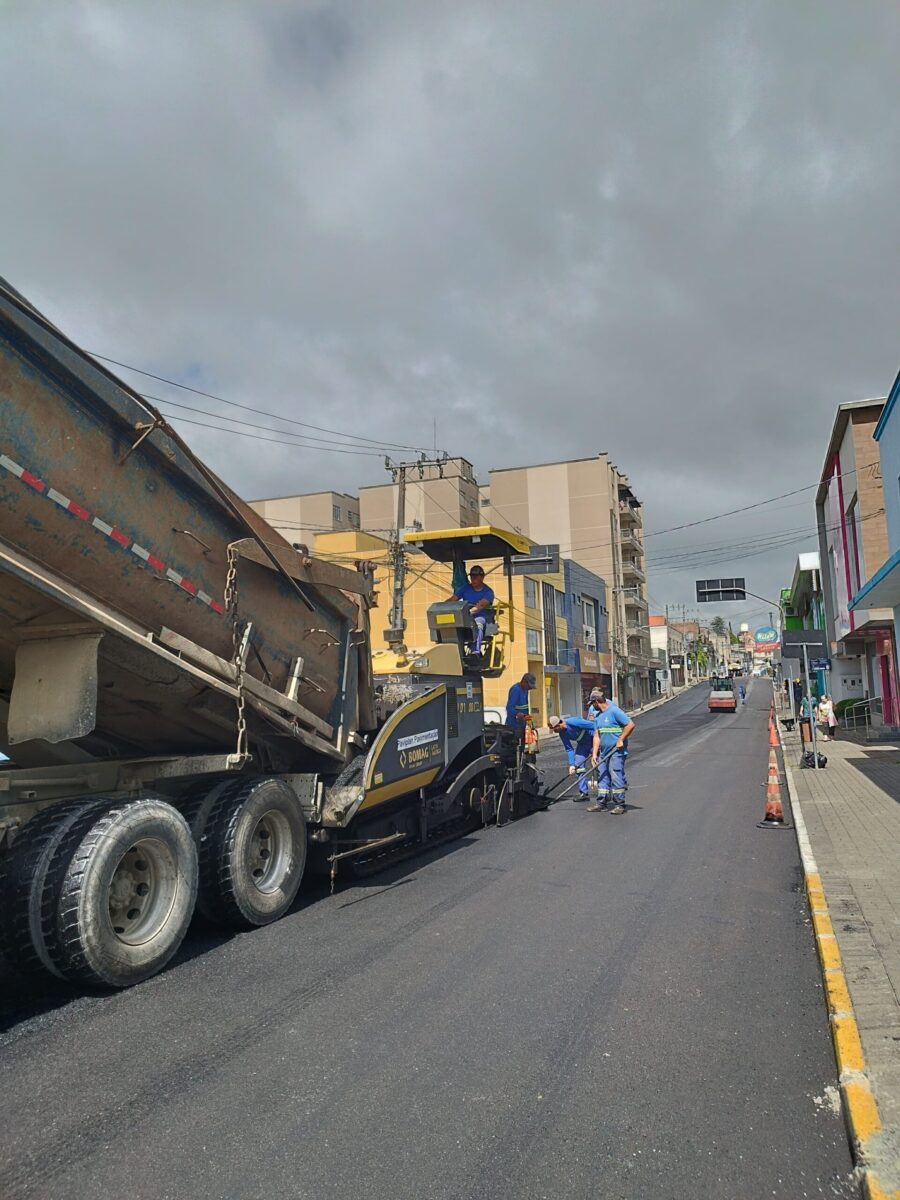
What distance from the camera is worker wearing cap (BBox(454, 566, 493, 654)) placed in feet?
30.4

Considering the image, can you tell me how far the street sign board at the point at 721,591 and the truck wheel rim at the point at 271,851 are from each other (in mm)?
29386

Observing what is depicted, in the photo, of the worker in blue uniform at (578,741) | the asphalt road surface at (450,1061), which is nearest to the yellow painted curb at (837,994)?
the asphalt road surface at (450,1061)

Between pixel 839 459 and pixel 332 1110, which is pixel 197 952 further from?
pixel 839 459

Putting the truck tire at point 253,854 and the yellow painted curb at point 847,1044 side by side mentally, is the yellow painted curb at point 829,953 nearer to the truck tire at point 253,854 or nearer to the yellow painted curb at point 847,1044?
the yellow painted curb at point 847,1044

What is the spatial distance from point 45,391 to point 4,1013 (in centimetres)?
318

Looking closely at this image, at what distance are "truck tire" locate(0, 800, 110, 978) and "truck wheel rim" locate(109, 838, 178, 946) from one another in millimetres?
426

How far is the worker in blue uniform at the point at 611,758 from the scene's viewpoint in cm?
1118

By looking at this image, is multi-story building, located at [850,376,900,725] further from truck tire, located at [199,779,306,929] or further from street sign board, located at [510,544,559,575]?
truck tire, located at [199,779,306,929]

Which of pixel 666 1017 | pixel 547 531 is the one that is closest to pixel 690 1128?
pixel 666 1017

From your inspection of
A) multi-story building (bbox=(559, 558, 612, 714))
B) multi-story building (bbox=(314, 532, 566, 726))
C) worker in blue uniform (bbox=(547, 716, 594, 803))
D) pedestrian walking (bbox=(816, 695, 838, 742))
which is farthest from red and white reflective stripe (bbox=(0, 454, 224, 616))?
multi-story building (bbox=(559, 558, 612, 714))

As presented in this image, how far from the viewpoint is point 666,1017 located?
170 inches

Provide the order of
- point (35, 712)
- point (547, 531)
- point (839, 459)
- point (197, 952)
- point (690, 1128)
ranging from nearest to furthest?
point (690, 1128) → point (35, 712) → point (197, 952) → point (839, 459) → point (547, 531)

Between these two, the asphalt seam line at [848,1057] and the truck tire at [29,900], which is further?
the truck tire at [29,900]

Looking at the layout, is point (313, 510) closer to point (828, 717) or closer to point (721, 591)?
point (721, 591)
